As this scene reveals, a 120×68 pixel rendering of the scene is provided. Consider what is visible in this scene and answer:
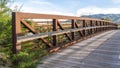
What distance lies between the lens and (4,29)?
6.45m

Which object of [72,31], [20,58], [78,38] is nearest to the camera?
[20,58]

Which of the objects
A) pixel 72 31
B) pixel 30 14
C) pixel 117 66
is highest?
pixel 30 14

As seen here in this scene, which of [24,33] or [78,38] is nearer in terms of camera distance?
[24,33]

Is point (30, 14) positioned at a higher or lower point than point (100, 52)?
higher

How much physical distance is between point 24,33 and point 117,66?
8.12 ft

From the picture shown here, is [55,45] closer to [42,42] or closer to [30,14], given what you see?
[42,42]

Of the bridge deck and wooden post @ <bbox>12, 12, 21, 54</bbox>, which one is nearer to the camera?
wooden post @ <bbox>12, 12, 21, 54</bbox>

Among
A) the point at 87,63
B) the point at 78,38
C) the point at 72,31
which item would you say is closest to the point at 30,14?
the point at 87,63

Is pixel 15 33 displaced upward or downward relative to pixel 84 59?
upward

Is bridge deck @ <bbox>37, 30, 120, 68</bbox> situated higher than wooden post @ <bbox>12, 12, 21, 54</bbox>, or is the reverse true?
wooden post @ <bbox>12, 12, 21, 54</bbox>

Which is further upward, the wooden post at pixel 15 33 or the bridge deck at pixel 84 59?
the wooden post at pixel 15 33

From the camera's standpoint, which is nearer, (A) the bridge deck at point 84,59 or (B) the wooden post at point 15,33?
(B) the wooden post at point 15,33

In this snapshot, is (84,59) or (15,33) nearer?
(15,33)

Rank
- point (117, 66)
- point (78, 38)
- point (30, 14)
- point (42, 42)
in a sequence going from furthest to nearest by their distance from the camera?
point (78, 38), point (42, 42), point (30, 14), point (117, 66)
